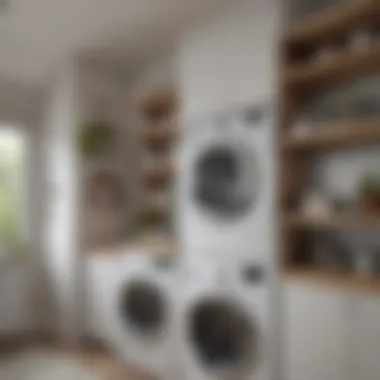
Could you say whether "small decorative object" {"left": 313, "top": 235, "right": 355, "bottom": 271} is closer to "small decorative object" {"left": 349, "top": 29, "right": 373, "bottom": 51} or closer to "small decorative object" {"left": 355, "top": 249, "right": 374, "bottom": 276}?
"small decorative object" {"left": 355, "top": 249, "right": 374, "bottom": 276}

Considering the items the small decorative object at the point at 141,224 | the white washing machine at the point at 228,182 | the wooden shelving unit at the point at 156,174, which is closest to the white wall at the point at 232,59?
the white washing machine at the point at 228,182

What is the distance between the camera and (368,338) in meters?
1.89

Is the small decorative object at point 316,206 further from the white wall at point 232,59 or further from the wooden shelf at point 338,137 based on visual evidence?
the white wall at point 232,59

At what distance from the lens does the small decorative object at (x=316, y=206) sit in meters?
2.23

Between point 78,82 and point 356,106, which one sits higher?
point 78,82

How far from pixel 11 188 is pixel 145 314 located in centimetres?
178

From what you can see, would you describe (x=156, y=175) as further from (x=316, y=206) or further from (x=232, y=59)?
(x=316, y=206)

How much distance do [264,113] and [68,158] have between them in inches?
76.2

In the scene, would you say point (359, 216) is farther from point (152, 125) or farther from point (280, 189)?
point (152, 125)

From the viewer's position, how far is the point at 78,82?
3592mm

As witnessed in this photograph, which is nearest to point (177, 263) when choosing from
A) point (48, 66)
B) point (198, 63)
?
point (198, 63)

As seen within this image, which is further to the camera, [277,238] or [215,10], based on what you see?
[215,10]

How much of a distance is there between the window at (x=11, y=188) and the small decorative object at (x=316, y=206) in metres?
2.69

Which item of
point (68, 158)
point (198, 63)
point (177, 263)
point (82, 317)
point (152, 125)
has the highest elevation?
point (198, 63)
